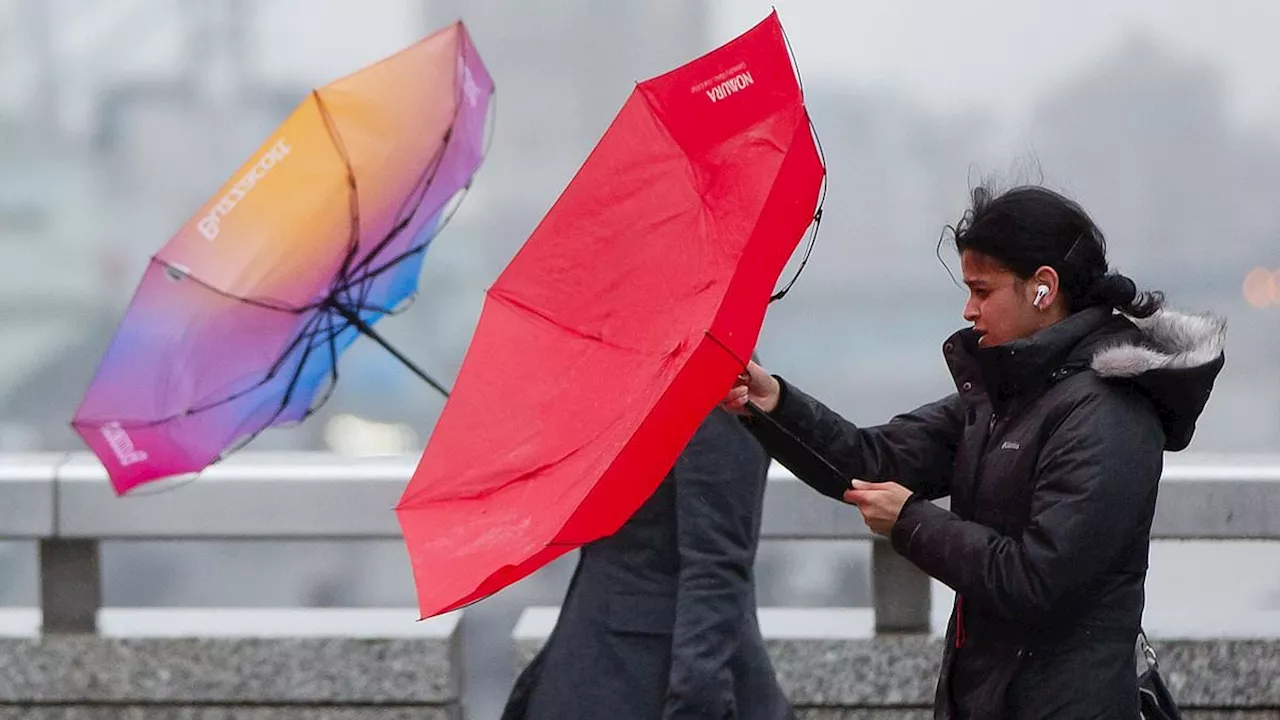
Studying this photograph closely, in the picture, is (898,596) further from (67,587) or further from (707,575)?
(67,587)

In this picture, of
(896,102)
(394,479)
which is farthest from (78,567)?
(896,102)

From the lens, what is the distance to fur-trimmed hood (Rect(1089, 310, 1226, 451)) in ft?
8.28

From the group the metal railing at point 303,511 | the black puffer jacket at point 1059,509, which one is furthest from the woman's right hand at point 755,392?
the metal railing at point 303,511

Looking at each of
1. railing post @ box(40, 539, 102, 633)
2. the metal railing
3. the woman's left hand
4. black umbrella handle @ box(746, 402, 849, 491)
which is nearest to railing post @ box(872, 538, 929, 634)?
the metal railing

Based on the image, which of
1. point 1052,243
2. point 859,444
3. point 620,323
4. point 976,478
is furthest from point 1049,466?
point 620,323

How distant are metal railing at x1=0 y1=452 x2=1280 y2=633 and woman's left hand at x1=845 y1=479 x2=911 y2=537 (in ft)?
6.50

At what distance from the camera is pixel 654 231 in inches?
102

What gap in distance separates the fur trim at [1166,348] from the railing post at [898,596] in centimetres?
214

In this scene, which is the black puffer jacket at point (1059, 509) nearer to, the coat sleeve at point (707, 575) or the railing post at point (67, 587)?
the coat sleeve at point (707, 575)

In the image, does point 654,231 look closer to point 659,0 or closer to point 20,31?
point 659,0

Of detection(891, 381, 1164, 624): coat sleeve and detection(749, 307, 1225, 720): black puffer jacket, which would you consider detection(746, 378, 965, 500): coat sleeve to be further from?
detection(891, 381, 1164, 624): coat sleeve

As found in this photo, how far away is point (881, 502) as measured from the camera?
2.62 m

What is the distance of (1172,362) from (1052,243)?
26 centimetres

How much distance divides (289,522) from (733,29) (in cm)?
198
